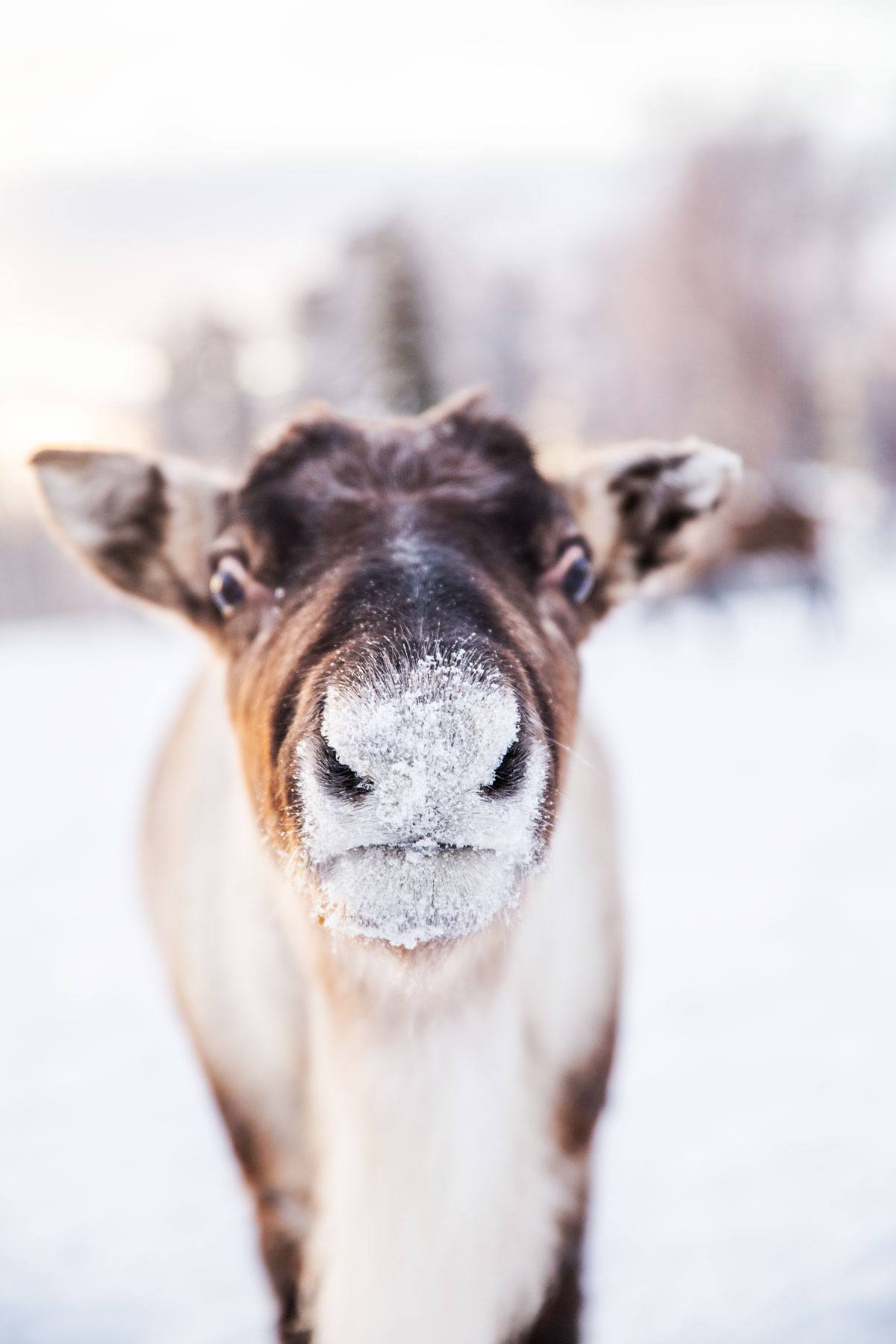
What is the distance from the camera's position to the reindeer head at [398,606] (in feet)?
4.60

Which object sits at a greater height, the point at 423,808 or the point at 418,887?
the point at 423,808

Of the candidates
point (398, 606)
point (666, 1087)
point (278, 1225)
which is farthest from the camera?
point (666, 1087)

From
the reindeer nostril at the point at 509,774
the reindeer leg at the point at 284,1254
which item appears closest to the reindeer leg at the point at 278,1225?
the reindeer leg at the point at 284,1254

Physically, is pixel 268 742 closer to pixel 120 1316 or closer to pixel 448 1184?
pixel 448 1184

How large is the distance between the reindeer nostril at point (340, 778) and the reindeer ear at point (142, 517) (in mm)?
1059

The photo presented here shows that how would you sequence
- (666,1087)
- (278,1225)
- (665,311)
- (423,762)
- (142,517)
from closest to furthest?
(423,762), (278,1225), (142,517), (666,1087), (665,311)

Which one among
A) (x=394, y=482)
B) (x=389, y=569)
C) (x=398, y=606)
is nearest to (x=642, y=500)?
(x=394, y=482)

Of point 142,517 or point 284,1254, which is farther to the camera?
point 142,517

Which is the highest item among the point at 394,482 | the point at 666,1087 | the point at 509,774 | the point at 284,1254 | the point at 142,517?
the point at 394,482

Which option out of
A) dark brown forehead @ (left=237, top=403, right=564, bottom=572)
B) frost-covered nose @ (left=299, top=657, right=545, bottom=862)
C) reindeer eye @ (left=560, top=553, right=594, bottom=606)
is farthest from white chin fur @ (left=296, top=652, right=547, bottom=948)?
reindeer eye @ (left=560, top=553, right=594, bottom=606)

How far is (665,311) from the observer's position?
590 inches

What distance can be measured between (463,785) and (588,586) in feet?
3.15

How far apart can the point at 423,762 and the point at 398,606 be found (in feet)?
1.13

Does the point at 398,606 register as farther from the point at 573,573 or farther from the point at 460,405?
the point at 460,405
